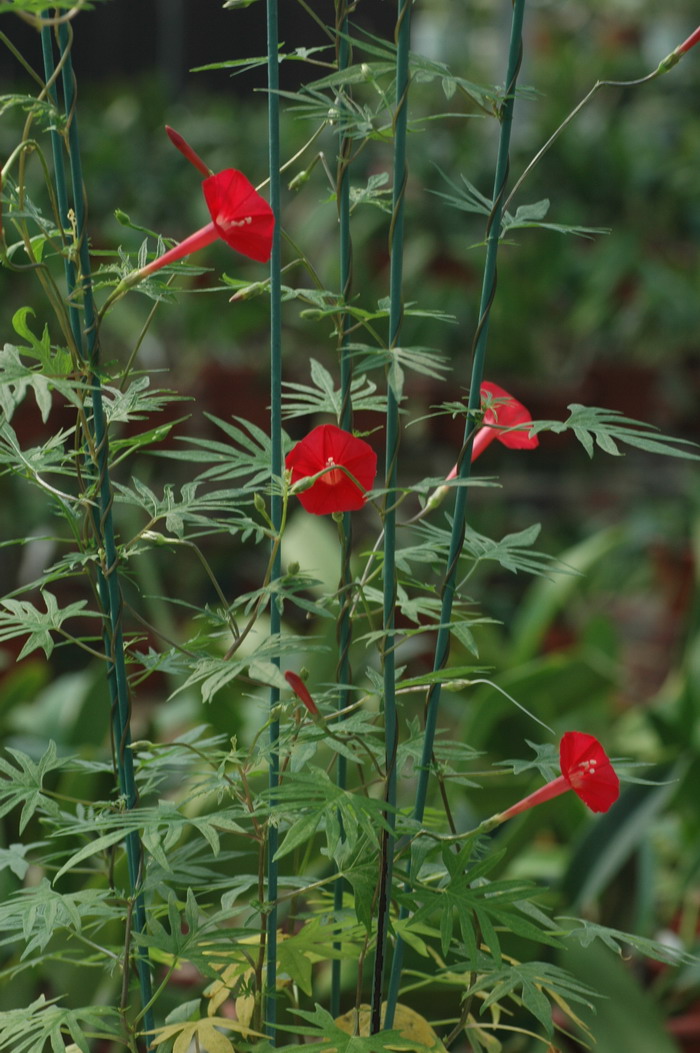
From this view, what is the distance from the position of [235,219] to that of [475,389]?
0.41 feet

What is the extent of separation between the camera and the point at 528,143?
2391 mm

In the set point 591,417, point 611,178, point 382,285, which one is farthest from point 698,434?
point 591,417

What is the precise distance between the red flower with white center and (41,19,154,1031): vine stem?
0.12 feet

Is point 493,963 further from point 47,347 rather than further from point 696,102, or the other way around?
point 696,102

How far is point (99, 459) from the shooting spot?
49cm

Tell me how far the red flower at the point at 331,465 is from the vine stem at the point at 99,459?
3.2 inches

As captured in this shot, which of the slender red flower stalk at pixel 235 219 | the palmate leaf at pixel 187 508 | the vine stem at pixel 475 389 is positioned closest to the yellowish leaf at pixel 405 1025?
the vine stem at pixel 475 389

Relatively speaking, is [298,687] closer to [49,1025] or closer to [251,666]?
[251,666]

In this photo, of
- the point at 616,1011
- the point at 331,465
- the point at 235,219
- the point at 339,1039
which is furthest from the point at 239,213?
the point at 616,1011

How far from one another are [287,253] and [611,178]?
28.9 inches

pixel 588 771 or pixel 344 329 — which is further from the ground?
pixel 344 329

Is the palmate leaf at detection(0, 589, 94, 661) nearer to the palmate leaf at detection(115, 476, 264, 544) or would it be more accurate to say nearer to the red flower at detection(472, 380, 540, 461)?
the palmate leaf at detection(115, 476, 264, 544)

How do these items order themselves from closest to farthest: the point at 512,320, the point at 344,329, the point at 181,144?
the point at 181,144, the point at 344,329, the point at 512,320

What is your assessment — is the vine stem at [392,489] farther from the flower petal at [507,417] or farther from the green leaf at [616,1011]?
the green leaf at [616,1011]
